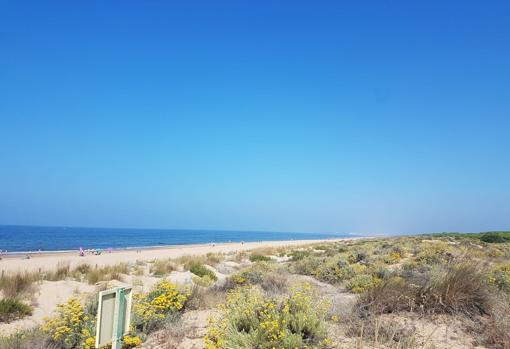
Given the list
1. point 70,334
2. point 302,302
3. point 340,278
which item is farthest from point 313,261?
point 70,334

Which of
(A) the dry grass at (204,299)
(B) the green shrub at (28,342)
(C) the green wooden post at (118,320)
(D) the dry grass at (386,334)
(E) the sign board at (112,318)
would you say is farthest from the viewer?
(A) the dry grass at (204,299)

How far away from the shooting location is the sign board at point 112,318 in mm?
Result: 3799

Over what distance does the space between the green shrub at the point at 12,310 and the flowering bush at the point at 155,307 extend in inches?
130

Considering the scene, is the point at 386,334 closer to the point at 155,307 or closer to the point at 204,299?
the point at 155,307

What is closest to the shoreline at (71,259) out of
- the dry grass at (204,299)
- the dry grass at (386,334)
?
the dry grass at (204,299)

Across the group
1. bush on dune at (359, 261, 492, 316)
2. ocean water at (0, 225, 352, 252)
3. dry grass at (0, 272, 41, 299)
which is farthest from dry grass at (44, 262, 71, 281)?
ocean water at (0, 225, 352, 252)

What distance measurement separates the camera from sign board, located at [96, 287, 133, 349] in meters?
3.80

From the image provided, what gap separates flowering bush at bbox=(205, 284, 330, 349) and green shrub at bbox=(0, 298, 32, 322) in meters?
5.53

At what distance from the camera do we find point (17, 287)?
11336mm

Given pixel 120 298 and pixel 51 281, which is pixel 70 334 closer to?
pixel 120 298

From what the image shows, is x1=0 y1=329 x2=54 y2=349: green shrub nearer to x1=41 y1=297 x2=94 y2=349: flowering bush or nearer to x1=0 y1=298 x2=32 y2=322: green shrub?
x1=41 y1=297 x2=94 y2=349: flowering bush

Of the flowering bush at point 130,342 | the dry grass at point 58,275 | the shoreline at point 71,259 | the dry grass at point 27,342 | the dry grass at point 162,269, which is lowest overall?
the shoreline at point 71,259

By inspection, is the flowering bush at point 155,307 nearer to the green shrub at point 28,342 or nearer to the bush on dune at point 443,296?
the green shrub at point 28,342

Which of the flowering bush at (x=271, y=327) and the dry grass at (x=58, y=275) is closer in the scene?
the flowering bush at (x=271, y=327)
